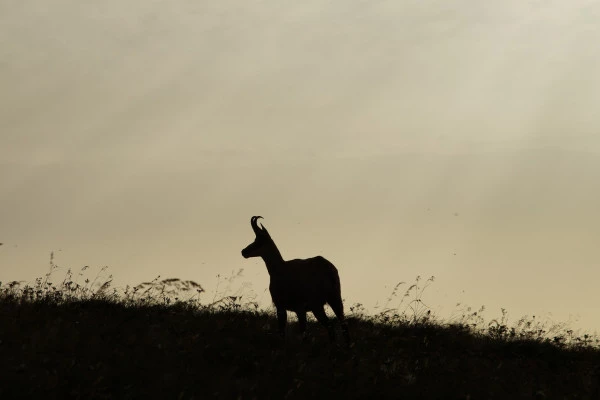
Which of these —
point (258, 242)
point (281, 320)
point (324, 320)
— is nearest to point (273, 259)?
point (258, 242)

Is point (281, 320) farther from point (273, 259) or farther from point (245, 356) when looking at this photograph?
point (245, 356)

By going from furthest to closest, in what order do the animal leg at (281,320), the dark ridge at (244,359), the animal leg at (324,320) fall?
the animal leg at (324,320) < the animal leg at (281,320) < the dark ridge at (244,359)

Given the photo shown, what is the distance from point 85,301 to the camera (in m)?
14.0

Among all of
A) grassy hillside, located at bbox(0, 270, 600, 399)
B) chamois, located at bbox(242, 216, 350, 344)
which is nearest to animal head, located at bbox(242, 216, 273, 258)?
chamois, located at bbox(242, 216, 350, 344)

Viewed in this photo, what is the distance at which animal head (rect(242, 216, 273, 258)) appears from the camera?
14.4m

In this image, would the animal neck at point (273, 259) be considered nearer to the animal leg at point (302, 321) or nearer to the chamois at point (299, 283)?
the chamois at point (299, 283)

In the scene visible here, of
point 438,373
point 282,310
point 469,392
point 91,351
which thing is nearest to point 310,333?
point 282,310

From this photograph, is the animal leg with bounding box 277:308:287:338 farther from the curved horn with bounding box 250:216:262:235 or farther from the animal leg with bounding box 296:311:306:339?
the curved horn with bounding box 250:216:262:235

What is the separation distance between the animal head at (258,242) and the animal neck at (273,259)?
10 cm

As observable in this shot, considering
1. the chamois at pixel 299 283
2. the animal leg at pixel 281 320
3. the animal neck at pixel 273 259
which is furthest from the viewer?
the animal neck at pixel 273 259

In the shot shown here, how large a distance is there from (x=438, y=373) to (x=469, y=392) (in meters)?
0.91

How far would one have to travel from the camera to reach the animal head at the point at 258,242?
14.4 meters

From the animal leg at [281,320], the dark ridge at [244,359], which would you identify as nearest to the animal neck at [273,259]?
the animal leg at [281,320]

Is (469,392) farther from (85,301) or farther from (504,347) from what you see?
(85,301)
